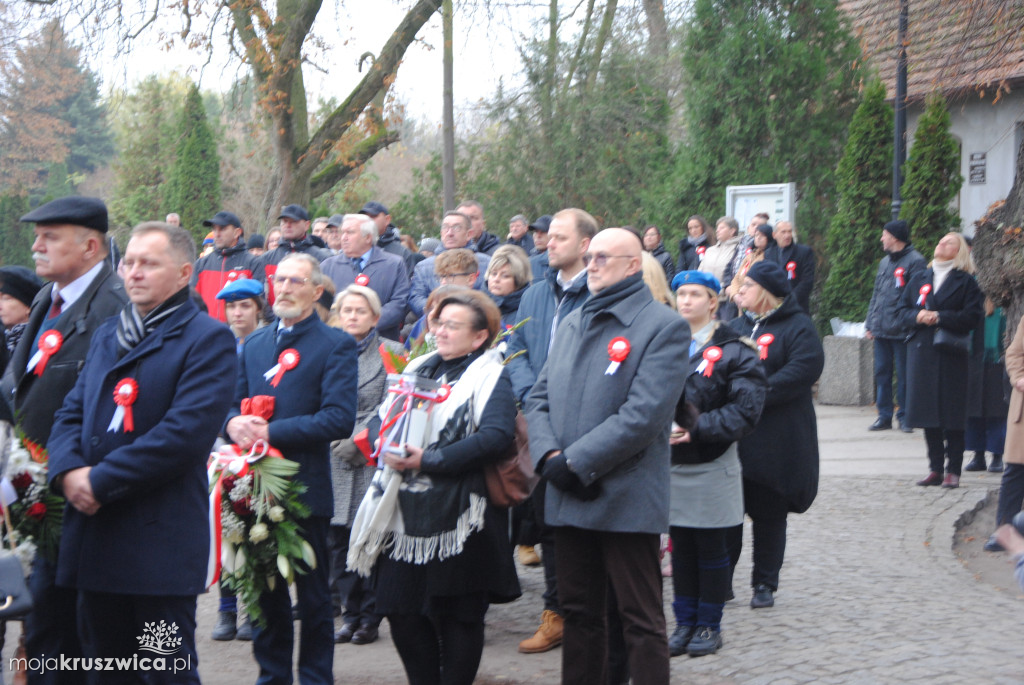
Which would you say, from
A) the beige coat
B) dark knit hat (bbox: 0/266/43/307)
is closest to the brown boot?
dark knit hat (bbox: 0/266/43/307)

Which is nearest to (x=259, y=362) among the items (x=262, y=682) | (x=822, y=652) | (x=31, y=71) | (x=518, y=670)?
(x=262, y=682)

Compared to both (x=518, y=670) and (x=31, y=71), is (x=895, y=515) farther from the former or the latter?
(x=31, y=71)

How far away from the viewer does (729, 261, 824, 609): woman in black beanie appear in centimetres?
620

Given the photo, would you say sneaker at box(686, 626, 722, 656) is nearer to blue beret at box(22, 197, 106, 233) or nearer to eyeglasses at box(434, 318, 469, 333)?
eyeglasses at box(434, 318, 469, 333)

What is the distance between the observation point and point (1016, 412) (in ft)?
23.8

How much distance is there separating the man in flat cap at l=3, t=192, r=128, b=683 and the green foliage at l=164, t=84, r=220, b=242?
24204 millimetres

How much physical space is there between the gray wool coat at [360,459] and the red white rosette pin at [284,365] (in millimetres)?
1102

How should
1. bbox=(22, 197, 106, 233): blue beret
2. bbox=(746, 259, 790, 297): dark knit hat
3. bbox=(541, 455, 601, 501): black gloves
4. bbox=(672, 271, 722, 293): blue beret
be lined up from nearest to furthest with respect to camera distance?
1. bbox=(22, 197, 106, 233): blue beret
2. bbox=(541, 455, 601, 501): black gloves
3. bbox=(672, 271, 722, 293): blue beret
4. bbox=(746, 259, 790, 297): dark knit hat

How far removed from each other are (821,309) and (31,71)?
27.4 m

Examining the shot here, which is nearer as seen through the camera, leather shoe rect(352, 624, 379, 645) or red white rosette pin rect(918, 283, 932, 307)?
leather shoe rect(352, 624, 379, 645)

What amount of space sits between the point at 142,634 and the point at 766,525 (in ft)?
12.0

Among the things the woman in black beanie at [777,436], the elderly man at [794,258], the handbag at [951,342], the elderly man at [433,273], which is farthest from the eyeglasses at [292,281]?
the elderly man at [794,258]

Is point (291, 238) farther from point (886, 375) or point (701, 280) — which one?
point (886, 375)

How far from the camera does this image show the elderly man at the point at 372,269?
8734 mm
